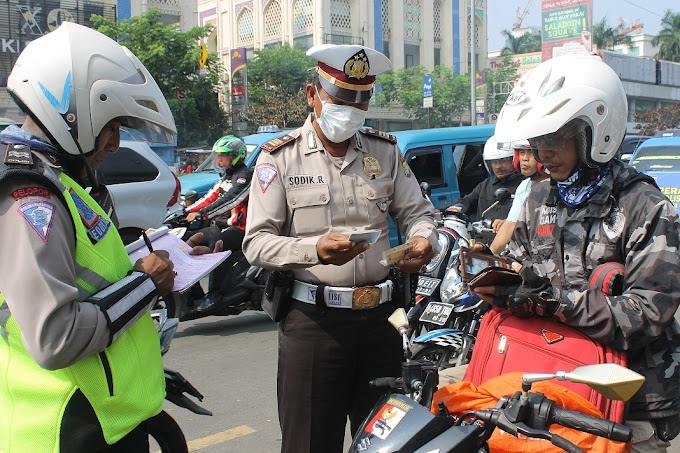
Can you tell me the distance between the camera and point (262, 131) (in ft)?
38.1

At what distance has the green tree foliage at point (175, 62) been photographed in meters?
22.9

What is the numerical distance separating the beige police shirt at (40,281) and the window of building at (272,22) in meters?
50.4

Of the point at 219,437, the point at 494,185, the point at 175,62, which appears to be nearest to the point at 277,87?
the point at 175,62

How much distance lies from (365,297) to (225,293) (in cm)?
398

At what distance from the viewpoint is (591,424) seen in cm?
158

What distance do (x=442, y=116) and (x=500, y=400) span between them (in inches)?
1803

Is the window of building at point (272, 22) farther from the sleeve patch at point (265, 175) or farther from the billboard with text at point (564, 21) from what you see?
the sleeve patch at point (265, 175)

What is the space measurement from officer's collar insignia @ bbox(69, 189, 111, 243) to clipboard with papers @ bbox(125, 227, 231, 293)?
340 millimetres

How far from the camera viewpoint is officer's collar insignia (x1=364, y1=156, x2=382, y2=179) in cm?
275

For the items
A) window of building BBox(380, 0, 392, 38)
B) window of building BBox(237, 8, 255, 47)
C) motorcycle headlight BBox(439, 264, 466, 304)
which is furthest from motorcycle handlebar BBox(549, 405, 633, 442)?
window of building BBox(237, 8, 255, 47)

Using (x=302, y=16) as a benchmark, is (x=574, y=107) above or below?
below

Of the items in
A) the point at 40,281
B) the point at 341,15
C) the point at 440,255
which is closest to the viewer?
the point at 40,281

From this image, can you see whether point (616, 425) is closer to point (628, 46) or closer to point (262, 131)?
point (262, 131)

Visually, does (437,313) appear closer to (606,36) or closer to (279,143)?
(279,143)
